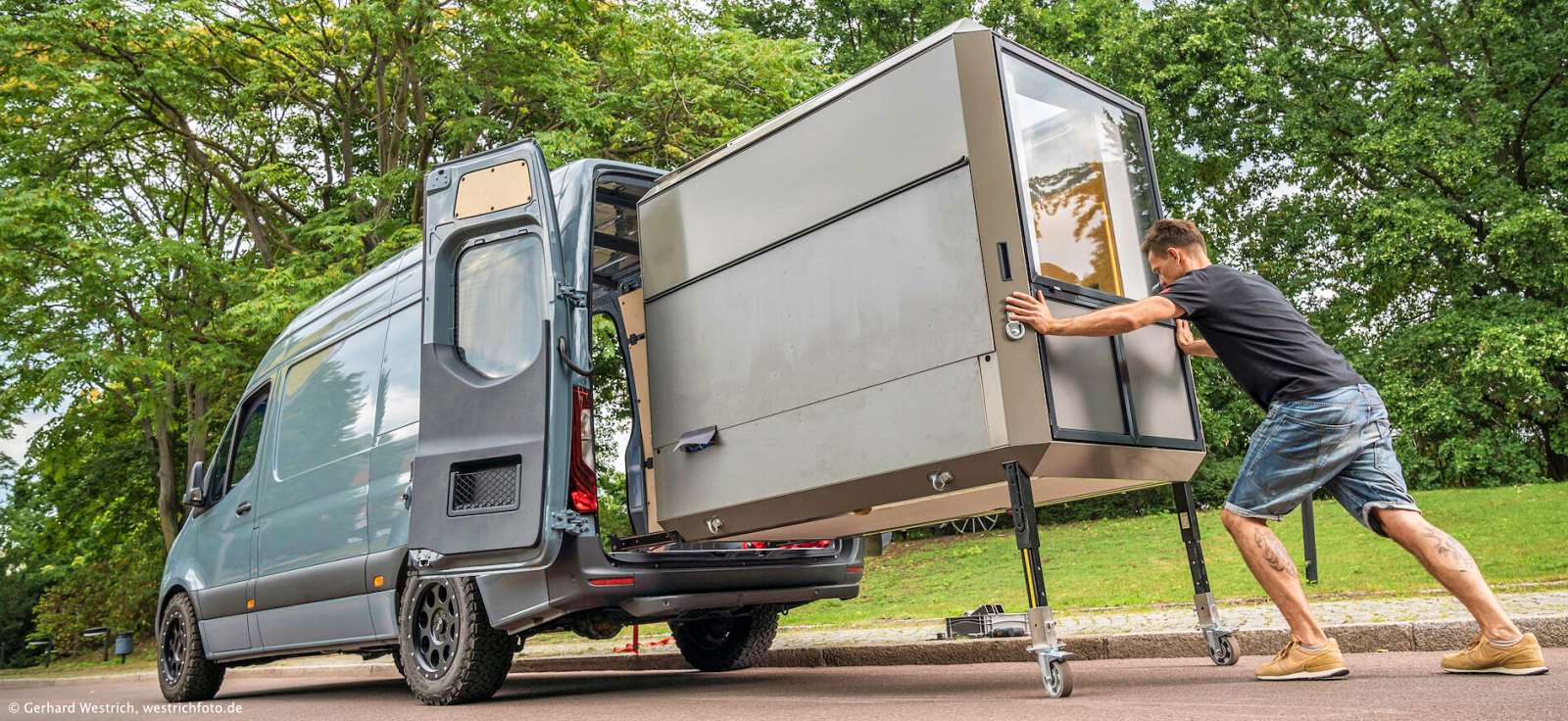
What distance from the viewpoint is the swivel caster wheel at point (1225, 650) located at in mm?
5168

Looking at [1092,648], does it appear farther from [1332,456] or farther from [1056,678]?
[1332,456]

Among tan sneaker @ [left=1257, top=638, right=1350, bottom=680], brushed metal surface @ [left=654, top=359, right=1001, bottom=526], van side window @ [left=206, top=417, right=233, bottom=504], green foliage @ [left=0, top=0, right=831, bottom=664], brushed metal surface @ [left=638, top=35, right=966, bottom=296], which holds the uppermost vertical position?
green foliage @ [left=0, top=0, right=831, bottom=664]

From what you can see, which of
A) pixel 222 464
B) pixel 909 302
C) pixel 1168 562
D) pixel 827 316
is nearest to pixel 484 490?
pixel 827 316

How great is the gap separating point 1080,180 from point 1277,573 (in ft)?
5.89

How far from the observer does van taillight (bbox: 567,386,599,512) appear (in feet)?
17.9

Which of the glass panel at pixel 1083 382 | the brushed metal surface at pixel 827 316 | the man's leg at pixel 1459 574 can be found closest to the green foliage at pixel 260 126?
the brushed metal surface at pixel 827 316

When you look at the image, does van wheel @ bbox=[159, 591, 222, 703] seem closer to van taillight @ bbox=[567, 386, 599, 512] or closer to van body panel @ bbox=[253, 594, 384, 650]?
van body panel @ bbox=[253, 594, 384, 650]

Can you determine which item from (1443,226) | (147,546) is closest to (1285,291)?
(1443,226)

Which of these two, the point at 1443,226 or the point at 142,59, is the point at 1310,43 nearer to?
the point at 1443,226

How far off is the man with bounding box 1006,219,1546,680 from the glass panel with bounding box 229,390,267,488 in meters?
5.88

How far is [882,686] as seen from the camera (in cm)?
571

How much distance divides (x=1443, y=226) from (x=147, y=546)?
2449 centimetres

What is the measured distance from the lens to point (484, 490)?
545 cm

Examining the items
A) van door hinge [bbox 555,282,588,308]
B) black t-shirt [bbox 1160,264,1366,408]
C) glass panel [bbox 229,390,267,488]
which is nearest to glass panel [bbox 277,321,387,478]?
glass panel [bbox 229,390,267,488]
